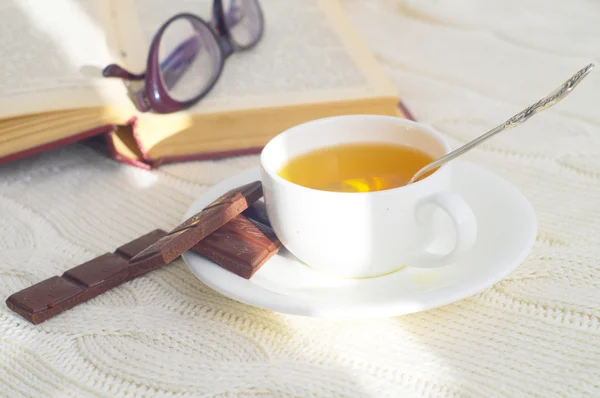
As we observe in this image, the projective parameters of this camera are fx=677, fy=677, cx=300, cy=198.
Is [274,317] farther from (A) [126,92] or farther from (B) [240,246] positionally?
(A) [126,92]

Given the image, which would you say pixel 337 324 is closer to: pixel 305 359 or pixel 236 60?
pixel 305 359

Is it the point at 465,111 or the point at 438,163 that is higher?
the point at 438,163

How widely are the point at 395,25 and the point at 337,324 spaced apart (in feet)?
2.70

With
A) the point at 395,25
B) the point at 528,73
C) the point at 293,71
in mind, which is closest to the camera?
the point at 293,71

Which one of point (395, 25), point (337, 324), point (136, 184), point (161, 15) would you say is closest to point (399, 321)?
point (337, 324)

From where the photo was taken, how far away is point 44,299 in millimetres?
530

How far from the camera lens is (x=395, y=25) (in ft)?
3.96

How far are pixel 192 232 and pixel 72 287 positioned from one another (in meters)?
0.12

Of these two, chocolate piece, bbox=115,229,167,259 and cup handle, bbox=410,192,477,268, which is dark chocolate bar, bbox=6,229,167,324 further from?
cup handle, bbox=410,192,477,268

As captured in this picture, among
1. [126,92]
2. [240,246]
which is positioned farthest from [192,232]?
[126,92]

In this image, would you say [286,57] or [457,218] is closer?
[457,218]

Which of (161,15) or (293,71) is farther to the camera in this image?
(161,15)

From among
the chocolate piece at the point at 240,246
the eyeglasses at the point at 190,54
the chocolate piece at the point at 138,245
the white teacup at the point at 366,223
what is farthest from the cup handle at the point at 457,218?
the eyeglasses at the point at 190,54

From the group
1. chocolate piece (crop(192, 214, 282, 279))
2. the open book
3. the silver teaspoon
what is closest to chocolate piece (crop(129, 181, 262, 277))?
chocolate piece (crop(192, 214, 282, 279))
